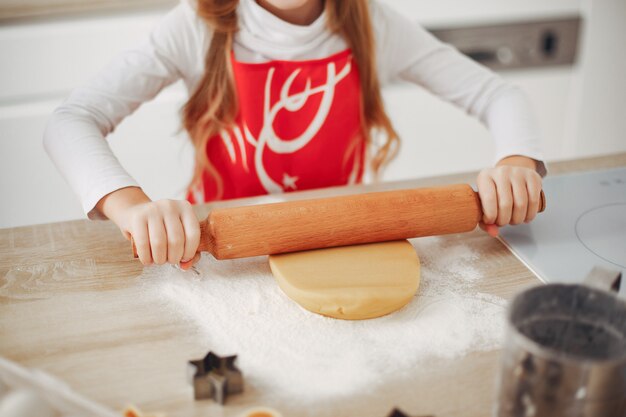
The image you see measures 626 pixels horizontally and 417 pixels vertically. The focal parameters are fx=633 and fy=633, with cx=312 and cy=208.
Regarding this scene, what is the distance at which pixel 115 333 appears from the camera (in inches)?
22.5

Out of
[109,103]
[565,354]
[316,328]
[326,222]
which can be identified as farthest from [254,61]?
[565,354]

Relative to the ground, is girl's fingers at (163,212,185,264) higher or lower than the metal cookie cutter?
higher

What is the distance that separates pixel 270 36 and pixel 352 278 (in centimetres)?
50

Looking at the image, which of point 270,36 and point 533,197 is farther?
point 270,36

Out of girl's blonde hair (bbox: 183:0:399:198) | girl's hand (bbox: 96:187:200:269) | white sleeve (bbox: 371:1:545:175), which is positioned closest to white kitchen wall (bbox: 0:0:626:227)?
girl's blonde hair (bbox: 183:0:399:198)

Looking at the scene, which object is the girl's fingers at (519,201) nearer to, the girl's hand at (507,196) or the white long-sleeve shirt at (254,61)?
the girl's hand at (507,196)

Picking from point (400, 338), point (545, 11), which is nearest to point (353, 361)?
point (400, 338)

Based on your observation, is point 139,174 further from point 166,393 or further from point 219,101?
point 166,393

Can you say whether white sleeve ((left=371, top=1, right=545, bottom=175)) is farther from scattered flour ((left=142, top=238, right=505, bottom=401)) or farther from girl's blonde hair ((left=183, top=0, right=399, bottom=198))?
scattered flour ((left=142, top=238, right=505, bottom=401))

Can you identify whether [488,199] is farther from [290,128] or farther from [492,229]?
[290,128]

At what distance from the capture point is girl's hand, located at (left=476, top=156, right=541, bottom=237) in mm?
712

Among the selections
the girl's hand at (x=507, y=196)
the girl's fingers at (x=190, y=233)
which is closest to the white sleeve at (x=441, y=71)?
the girl's hand at (x=507, y=196)

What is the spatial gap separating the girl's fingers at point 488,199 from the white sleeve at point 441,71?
25cm

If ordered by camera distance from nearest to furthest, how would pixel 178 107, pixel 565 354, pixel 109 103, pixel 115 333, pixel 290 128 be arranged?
1. pixel 565 354
2. pixel 115 333
3. pixel 109 103
4. pixel 290 128
5. pixel 178 107
